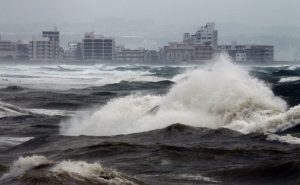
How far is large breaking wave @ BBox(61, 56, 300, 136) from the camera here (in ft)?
85.5

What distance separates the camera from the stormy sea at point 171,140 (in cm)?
1625

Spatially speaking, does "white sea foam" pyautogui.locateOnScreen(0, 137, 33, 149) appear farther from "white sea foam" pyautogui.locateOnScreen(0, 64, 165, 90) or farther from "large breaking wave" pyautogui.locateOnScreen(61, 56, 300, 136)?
"white sea foam" pyautogui.locateOnScreen(0, 64, 165, 90)

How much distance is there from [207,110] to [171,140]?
619 centimetres

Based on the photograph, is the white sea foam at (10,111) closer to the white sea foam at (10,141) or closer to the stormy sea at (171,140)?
the stormy sea at (171,140)

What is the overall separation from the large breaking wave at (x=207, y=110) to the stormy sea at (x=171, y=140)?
4cm

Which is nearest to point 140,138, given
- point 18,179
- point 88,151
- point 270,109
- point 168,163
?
point 88,151

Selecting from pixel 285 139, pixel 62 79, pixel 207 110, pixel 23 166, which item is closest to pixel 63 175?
pixel 23 166

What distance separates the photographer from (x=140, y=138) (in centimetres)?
2350

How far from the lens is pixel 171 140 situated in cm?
2259

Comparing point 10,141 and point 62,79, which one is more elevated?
point 10,141

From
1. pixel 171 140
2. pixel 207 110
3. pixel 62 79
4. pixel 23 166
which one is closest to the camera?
pixel 23 166

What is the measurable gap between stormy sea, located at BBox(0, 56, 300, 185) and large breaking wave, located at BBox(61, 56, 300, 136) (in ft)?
0.14

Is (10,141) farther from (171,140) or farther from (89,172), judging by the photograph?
(89,172)

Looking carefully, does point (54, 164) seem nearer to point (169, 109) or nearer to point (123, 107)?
point (169, 109)
